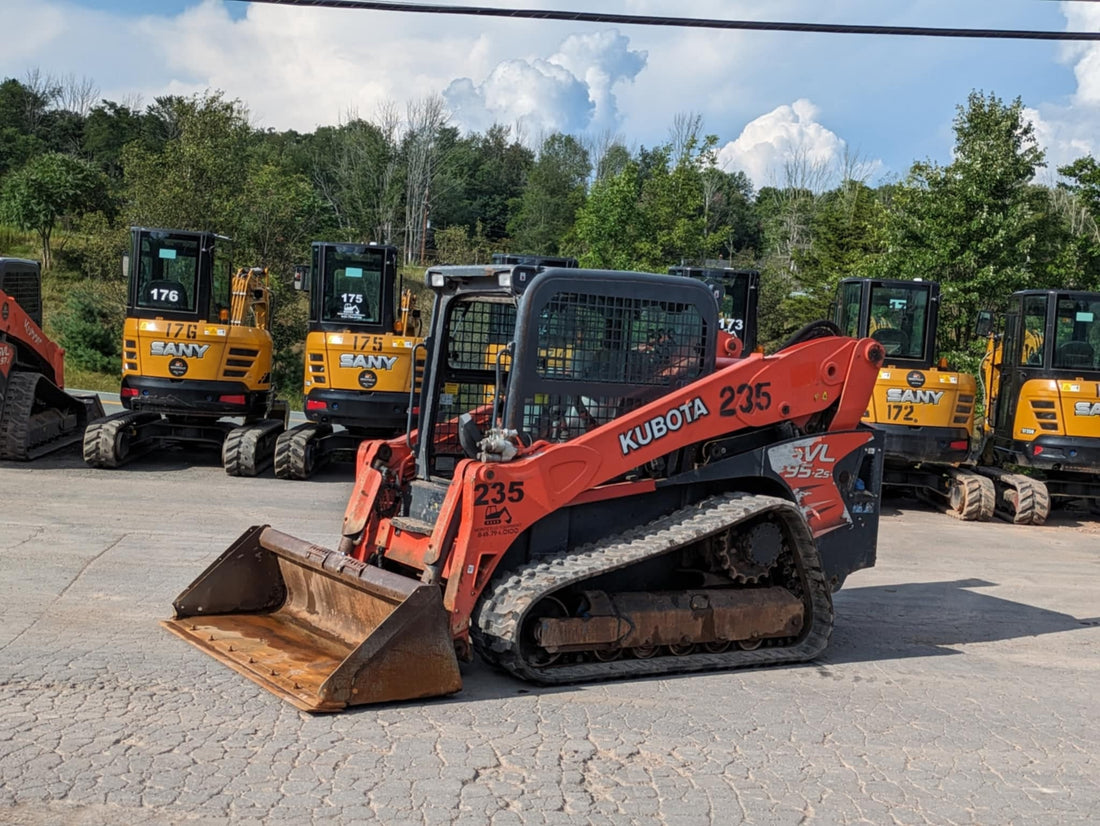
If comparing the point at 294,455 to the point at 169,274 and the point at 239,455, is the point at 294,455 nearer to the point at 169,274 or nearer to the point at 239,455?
the point at 239,455

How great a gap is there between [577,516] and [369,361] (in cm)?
930

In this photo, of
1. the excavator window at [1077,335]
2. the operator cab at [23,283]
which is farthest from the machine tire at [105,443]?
the excavator window at [1077,335]

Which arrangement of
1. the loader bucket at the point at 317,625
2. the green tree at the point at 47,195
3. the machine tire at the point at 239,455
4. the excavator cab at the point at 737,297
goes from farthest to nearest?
the green tree at the point at 47,195, the excavator cab at the point at 737,297, the machine tire at the point at 239,455, the loader bucket at the point at 317,625

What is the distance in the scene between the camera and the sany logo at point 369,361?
52.9 ft

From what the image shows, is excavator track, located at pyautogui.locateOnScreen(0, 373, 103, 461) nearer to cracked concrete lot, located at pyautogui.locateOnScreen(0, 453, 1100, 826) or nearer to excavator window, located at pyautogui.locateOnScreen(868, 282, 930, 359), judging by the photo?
cracked concrete lot, located at pyautogui.locateOnScreen(0, 453, 1100, 826)

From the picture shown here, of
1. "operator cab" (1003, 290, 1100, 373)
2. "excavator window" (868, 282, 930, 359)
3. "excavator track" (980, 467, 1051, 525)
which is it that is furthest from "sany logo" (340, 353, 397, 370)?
"operator cab" (1003, 290, 1100, 373)

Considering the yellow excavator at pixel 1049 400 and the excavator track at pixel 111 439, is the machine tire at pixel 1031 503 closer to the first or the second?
the yellow excavator at pixel 1049 400

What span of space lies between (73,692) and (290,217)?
106 ft

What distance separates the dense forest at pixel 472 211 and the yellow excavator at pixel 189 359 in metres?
13.5

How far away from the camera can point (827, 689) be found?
284 inches


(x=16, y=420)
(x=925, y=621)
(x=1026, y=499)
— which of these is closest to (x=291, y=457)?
(x=16, y=420)

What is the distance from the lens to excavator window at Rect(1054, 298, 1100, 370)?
1598cm

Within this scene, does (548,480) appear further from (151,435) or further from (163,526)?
(151,435)

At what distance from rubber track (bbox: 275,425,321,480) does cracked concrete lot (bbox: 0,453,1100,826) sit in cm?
610
